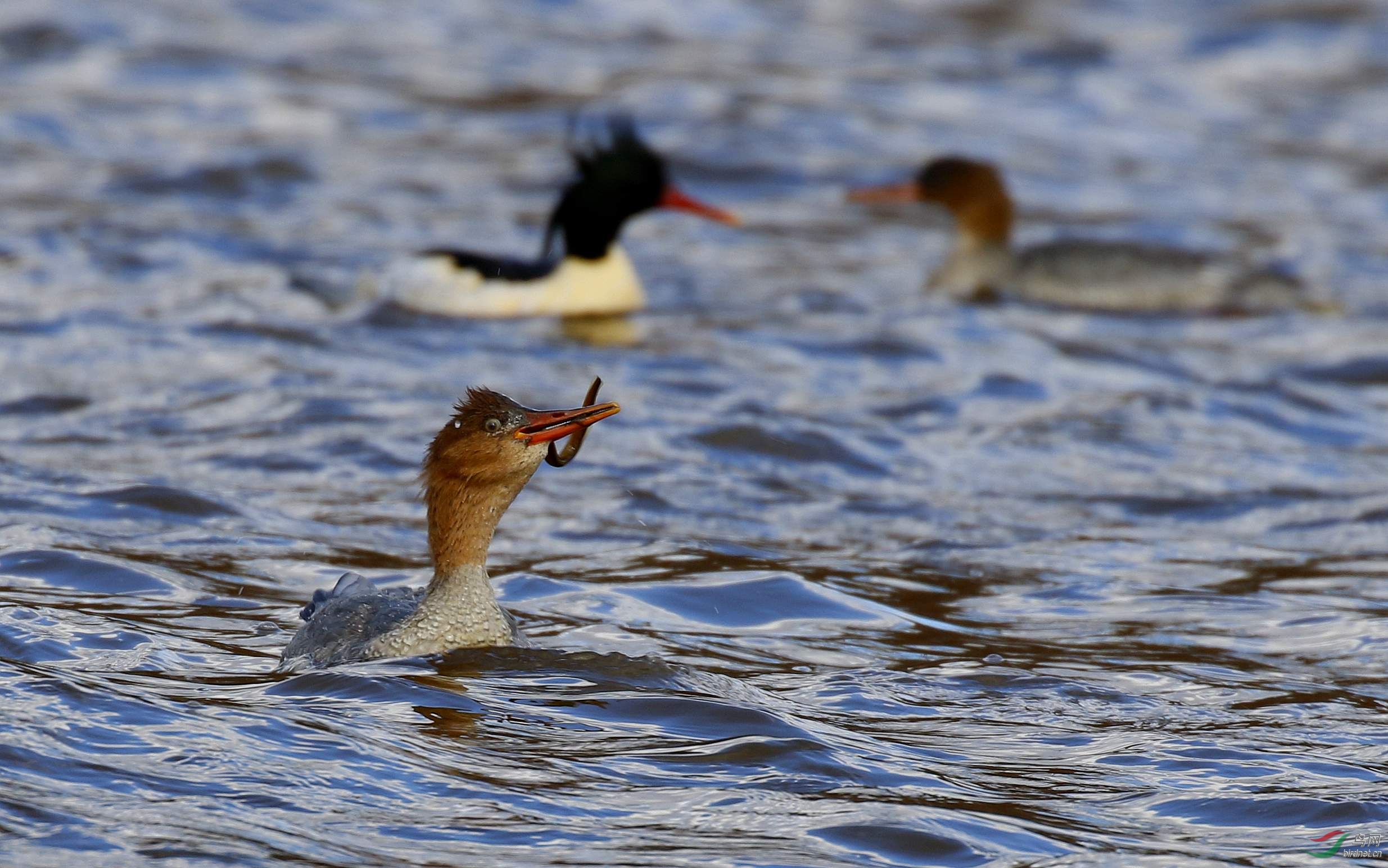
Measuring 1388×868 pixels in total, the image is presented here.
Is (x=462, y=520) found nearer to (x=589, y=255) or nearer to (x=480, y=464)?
(x=480, y=464)

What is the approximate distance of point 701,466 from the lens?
9.26 m

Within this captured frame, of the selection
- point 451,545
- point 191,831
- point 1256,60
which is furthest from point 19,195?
point 1256,60

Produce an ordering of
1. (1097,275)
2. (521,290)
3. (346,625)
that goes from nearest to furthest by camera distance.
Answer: (346,625) < (521,290) < (1097,275)

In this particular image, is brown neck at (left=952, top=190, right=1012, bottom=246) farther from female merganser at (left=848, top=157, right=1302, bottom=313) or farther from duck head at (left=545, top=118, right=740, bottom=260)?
duck head at (left=545, top=118, right=740, bottom=260)

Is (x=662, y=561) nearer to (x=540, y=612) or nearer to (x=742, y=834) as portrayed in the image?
(x=540, y=612)

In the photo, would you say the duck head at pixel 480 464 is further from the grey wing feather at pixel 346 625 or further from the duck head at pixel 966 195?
the duck head at pixel 966 195

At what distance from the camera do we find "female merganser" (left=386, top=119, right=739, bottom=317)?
1241 cm

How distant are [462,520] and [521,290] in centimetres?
674

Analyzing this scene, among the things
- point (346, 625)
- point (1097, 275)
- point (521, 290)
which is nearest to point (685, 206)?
point (521, 290)

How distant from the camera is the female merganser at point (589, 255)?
40.7 feet

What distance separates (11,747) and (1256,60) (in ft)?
58.5

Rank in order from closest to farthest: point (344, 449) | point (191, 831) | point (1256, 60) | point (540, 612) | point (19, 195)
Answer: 1. point (191, 831)
2. point (540, 612)
3. point (344, 449)
4. point (19, 195)
5. point (1256, 60)

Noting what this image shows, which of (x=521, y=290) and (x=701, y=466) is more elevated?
(x=521, y=290)

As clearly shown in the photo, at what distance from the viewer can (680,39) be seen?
20.8 metres
